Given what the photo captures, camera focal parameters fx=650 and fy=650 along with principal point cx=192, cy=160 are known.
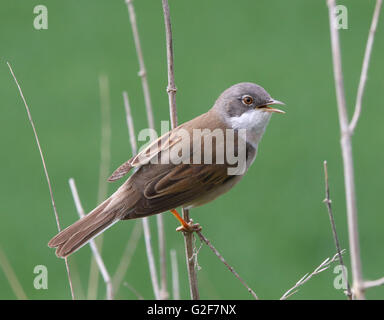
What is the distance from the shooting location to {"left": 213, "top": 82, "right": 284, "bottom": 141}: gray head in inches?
140

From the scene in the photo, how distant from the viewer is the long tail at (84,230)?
3.17 m

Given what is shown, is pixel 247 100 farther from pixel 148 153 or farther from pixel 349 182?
pixel 349 182

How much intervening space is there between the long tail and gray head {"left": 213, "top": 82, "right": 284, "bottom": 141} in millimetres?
821

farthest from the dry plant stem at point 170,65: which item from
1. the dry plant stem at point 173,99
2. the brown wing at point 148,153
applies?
the brown wing at point 148,153

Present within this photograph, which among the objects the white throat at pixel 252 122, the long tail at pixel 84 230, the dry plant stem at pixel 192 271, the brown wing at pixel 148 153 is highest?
the white throat at pixel 252 122

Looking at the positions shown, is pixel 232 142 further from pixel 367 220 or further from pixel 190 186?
pixel 367 220

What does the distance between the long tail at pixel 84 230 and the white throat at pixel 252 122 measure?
0.83m

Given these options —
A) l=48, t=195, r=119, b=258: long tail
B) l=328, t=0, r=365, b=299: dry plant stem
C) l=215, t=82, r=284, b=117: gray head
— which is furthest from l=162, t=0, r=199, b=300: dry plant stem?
l=328, t=0, r=365, b=299: dry plant stem

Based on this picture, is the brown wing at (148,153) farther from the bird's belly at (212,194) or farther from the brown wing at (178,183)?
the bird's belly at (212,194)

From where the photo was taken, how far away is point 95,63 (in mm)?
8188

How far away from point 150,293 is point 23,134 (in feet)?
8.54

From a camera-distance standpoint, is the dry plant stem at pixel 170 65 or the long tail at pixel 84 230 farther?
the long tail at pixel 84 230
